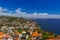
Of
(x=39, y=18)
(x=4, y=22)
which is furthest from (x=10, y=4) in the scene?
(x=39, y=18)

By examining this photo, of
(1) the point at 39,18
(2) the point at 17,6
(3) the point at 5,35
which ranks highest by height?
(2) the point at 17,6

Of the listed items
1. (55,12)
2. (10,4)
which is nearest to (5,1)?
(10,4)

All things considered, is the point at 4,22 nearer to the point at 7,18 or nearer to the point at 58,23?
the point at 7,18

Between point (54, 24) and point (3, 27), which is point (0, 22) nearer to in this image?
point (3, 27)

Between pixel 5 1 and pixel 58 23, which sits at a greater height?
pixel 5 1
